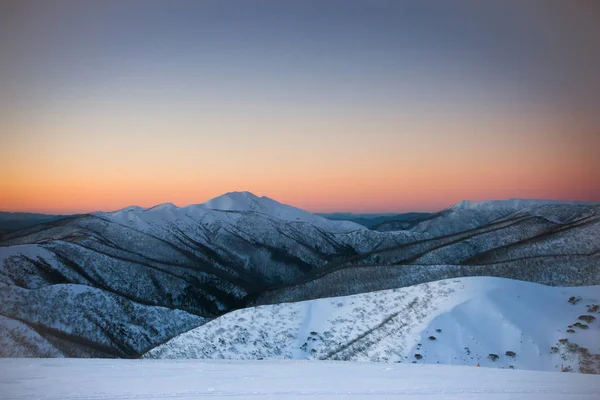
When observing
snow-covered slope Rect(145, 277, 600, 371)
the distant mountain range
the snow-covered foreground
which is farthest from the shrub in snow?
the distant mountain range

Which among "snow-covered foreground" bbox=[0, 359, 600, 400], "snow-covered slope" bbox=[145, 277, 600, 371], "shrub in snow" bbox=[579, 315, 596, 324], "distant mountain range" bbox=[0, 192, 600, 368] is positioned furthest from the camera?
"distant mountain range" bbox=[0, 192, 600, 368]

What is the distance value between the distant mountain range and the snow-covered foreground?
129 feet

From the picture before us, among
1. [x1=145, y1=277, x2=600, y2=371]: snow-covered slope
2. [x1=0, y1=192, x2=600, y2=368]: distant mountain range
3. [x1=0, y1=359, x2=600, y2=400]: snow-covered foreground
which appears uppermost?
[x1=0, y1=359, x2=600, y2=400]: snow-covered foreground

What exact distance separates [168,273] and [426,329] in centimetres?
8988

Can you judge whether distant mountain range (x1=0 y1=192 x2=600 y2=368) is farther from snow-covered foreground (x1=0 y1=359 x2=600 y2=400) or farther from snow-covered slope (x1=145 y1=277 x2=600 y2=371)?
snow-covered foreground (x1=0 y1=359 x2=600 y2=400)

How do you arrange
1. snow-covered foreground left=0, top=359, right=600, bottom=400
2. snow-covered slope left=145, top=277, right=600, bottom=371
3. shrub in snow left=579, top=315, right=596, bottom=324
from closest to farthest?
snow-covered foreground left=0, top=359, right=600, bottom=400, snow-covered slope left=145, top=277, right=600, bottom=371, shrub in snow left=579, top=315, right=596, bottom=324

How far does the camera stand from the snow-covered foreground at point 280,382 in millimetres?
9477

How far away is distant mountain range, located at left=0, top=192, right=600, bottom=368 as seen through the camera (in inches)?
2245

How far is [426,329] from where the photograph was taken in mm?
26297

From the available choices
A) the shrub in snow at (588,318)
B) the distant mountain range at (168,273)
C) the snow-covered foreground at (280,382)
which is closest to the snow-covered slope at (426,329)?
the shrub in snow at (588,318)

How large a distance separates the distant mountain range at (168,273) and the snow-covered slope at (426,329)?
2756 centimetres

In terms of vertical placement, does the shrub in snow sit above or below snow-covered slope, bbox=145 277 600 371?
above

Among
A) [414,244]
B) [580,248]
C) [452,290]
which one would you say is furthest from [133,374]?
[414,244]

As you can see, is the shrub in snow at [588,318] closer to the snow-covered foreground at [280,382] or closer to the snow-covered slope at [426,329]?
the snow-covered slope at [426,329]
